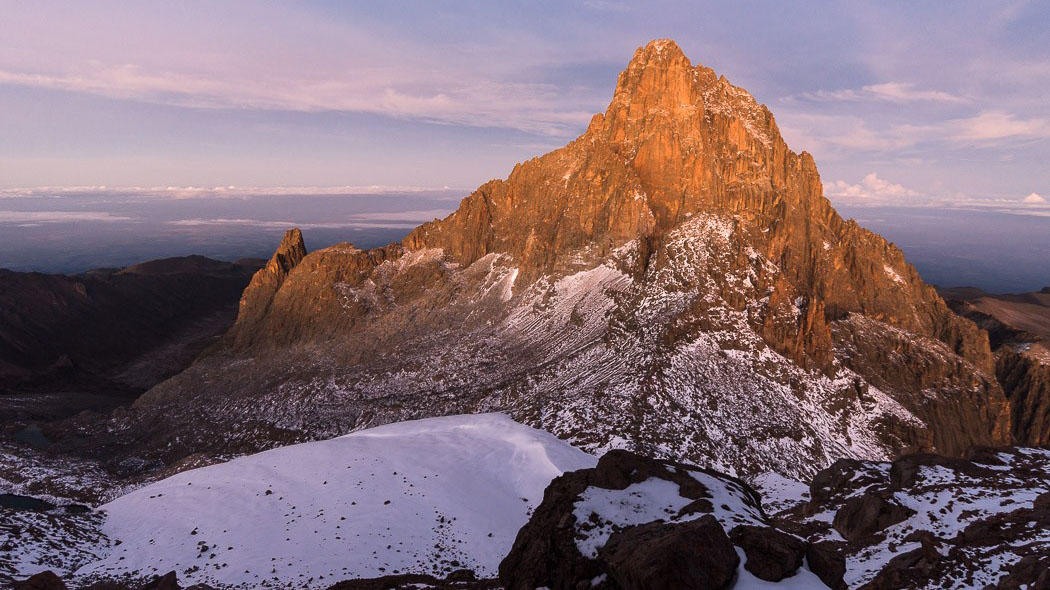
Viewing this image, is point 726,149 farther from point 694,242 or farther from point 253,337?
point 253,337

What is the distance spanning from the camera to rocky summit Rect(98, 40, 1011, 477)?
6072cm

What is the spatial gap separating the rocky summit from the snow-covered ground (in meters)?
21.0

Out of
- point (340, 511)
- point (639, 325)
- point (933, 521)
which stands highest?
point (639, 325)

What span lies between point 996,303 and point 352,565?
183 metres

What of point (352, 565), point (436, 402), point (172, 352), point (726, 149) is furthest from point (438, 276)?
point (172, 352)

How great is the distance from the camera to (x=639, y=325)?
232 feet

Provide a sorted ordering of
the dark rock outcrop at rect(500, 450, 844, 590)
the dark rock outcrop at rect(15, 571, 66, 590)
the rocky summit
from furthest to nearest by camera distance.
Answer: the rocky summit → the dark rock outcrop at rect(15, 571, 66, 590) → the dark rock outcrop at rect(500, 450, 844, 590)

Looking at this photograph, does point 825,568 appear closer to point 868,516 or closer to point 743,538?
point 743,538

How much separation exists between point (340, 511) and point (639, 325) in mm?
49896

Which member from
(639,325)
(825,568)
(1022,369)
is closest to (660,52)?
(639,325)

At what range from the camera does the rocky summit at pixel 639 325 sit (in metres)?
60.7

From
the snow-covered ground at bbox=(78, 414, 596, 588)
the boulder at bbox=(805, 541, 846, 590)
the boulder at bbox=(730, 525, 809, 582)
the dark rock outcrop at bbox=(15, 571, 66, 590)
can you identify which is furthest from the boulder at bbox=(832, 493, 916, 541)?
the dark rock outcrop at bbox=(15, 571, 66, 590)

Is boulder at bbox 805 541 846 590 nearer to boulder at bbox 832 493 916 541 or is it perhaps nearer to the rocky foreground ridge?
the rocky foreground ridge

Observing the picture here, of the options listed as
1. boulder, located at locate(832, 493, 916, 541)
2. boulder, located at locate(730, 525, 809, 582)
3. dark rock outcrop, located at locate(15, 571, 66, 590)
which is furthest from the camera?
boulder, located at locate(832, 493, 916, 541)
